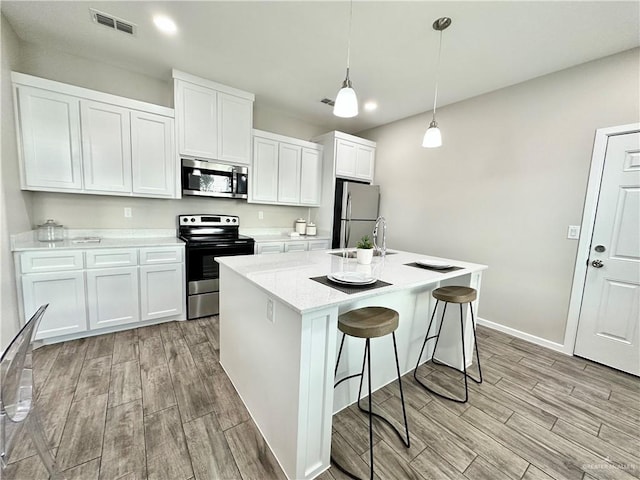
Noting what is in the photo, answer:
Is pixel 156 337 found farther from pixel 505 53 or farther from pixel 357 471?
pixel 505 53

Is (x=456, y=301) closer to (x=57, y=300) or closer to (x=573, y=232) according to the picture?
(x=573, y=232)

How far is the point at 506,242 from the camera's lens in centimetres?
299

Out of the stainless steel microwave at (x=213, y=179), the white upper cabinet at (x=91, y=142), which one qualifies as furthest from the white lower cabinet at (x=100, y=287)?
the stainless steel microwave at (x=213, y=179)

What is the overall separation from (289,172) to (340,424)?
320 centimetres

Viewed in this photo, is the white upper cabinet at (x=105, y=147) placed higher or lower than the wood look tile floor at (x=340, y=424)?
higher

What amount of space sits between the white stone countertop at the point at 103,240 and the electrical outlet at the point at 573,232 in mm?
3964

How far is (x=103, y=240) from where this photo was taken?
286cm

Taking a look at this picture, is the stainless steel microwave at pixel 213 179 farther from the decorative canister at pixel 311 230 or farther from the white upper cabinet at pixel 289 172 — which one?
the decorative canister at pixel 311 230

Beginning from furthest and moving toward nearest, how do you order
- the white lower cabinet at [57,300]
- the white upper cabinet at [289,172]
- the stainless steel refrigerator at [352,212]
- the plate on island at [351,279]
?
the stainless steel refrigerator at [352,212]
the white upper cabinet at [289,172]
the white lower cabinet at [57,300]
the plate on island at [351,279]

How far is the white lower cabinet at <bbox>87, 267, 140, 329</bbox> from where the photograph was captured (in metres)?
2.50

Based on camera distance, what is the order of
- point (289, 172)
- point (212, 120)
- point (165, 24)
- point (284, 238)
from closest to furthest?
point (165, 24), point (212, 120), point (284, 238), point (289, 172)

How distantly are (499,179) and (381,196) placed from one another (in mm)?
1726

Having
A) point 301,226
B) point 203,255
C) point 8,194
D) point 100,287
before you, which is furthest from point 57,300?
point 301,226

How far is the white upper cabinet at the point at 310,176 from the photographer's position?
4.08m
